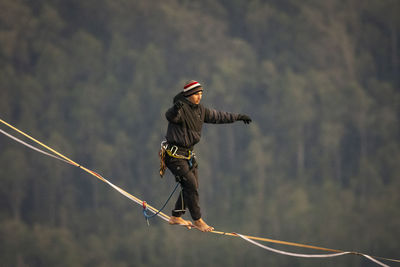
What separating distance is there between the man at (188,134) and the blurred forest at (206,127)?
4961 cm

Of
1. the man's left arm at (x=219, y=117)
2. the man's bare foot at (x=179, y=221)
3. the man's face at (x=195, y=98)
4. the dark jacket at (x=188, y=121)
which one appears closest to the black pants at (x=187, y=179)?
the man's bare foot at (x=179, y=221)

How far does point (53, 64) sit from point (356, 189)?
95.8 ft

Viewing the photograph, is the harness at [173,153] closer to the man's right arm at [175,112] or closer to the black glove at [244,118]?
the man's right arm at [175,112]

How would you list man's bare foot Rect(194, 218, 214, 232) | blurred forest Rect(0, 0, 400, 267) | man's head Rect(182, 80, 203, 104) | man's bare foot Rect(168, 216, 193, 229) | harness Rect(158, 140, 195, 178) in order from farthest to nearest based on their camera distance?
blurred forest Rect(0, 0, 400, 267)
man's bare foot Rect(168, 216, 193, 229)
man's bare foot Rect(194, 218, 214, 232)
harness Rect(158, 140, 195, 178)
man's head Rect(182, 80, 203, 104)

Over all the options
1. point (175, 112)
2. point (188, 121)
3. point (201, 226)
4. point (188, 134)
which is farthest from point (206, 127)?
point (175, 112)

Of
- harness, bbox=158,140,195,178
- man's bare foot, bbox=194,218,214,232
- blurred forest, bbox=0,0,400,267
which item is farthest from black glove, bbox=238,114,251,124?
blurred forest, bbox=0,0,400,267

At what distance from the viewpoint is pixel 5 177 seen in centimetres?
6856

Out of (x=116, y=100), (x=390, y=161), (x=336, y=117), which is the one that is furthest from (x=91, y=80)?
(x=390, y=161)

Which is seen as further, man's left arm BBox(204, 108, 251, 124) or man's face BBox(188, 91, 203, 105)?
man's left arm BBox(204, 108, 251, 124)

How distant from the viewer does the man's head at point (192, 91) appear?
11.4 m

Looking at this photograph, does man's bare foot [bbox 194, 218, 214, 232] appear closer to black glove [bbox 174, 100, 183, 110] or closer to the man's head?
the man's head

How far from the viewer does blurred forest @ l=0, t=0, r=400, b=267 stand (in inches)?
2532

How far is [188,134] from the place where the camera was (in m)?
11.8

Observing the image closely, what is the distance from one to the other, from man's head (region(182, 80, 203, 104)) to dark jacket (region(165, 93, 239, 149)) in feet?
0.24
